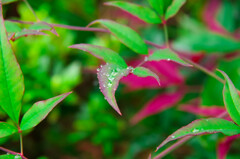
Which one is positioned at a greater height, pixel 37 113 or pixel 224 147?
pixel 37 113

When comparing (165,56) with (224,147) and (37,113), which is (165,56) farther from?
(224,147)

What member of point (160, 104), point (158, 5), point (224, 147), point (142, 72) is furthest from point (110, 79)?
point (160, 104)

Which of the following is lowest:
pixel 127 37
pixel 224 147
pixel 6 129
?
pixel 224 147

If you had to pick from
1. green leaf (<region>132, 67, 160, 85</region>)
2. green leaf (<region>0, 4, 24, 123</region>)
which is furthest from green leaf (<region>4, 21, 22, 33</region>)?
green leaf (<region>132, 67, 160, 85</region>)

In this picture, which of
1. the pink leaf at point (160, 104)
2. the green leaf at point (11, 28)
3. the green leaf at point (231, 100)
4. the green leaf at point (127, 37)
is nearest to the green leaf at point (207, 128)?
the green leaf at point (231, 100)

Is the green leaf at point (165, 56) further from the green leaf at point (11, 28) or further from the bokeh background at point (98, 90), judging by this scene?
the bokeh background at point (98, 90)

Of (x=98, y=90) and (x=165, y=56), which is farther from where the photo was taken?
(x=98, y=90)
